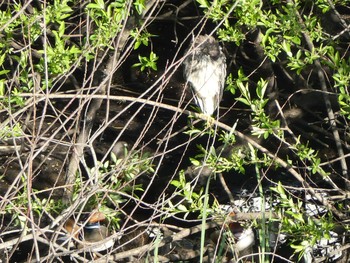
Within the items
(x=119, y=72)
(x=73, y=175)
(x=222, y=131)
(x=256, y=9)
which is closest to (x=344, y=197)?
(x=222, y=131)

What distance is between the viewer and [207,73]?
552 cm

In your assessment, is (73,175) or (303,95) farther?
(303,95)

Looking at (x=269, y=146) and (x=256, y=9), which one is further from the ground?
(x=256, y=9)

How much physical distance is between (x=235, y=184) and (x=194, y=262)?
24.9 inches

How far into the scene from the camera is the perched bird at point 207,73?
5250 mm

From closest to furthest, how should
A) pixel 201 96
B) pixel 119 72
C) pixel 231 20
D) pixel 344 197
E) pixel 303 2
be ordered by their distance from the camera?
pixel 344 197 < pixel 303 2 < pixel 231 20 < pixel 201 96 < pixel 119 72

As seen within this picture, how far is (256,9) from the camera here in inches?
164

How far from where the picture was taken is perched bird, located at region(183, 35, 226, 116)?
525cm

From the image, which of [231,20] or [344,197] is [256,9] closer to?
[231,20]

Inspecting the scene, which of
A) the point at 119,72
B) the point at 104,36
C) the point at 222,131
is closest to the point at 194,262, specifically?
the point at 222,131

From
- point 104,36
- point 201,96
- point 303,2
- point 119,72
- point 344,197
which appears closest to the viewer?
point 104,36

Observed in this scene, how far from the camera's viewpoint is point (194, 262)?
5.18 metres

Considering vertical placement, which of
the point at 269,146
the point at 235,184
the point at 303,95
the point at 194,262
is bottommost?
the point at 194,262

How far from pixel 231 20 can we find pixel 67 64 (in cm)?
135
